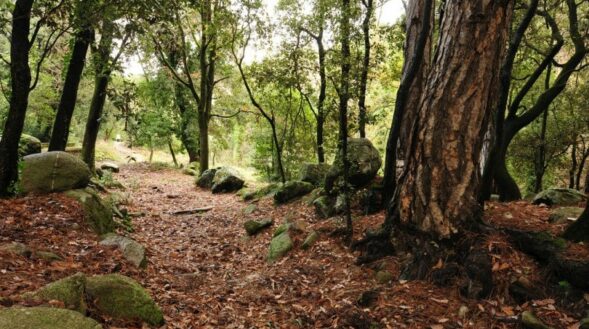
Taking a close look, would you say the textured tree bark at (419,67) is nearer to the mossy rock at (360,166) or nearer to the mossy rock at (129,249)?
the mossy rock at (360,166)

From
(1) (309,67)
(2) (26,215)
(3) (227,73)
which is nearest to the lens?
(2) (26,215)

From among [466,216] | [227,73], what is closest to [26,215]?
[466,216]

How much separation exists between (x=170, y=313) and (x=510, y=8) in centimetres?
553

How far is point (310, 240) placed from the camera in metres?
6.96

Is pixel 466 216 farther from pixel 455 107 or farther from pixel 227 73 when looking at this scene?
pixel 227 73

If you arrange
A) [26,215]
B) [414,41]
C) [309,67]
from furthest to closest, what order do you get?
1. [309,67]
2. [414,41]
3. [26,215]

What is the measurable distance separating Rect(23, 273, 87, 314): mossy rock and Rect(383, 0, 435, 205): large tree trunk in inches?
192

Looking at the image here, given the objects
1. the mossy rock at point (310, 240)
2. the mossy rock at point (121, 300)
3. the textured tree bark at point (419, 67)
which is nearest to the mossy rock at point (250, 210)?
the mossy rock at point (310, 240)

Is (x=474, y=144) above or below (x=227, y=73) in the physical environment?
below

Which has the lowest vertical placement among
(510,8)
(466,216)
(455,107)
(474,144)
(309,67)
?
(466,216)

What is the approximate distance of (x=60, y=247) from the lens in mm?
5562

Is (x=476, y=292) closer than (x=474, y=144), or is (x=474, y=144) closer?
(x=476, y=292)

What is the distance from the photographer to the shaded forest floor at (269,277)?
13.9 ft

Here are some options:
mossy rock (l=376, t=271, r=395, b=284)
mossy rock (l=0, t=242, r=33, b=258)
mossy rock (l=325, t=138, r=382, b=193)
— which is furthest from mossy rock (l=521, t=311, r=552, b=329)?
mossy rock (l=0, t=242, r=33, b=258)
